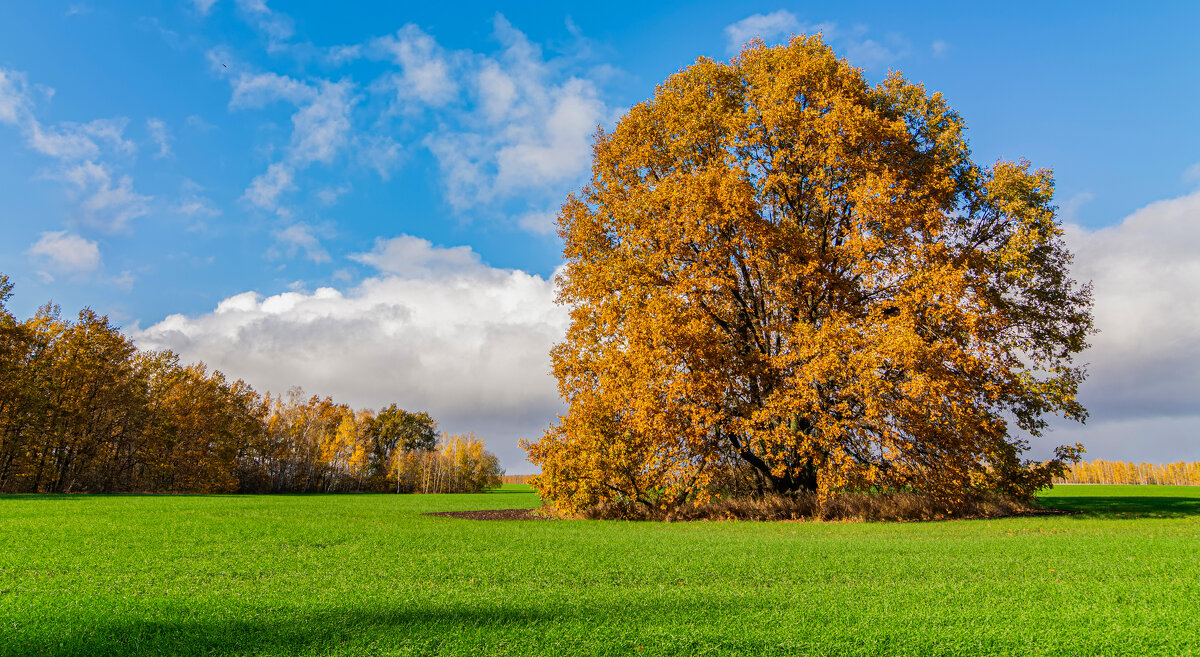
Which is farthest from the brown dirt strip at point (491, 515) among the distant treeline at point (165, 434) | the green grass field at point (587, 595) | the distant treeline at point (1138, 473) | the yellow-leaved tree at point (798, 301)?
the distant treeline at point (1138, 473)

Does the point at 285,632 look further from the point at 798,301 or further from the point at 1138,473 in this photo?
the point at 1138,473

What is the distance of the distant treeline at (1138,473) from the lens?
67688 millimetres

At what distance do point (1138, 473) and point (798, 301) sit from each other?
8489 centimetres

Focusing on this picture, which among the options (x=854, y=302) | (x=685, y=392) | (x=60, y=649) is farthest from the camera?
(x=854, y=302)

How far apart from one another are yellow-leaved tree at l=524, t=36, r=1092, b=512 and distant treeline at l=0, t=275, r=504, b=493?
36033 mm

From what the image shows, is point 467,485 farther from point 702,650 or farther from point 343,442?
point 702,650

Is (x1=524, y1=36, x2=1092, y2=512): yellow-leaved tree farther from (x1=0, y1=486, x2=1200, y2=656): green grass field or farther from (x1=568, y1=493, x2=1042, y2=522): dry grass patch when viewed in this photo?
(x1=0, y1=486, x2=1200, y2=656): green grass field

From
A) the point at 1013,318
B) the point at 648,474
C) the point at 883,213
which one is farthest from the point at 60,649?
the point at 1013,318

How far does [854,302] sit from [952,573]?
11.8 m

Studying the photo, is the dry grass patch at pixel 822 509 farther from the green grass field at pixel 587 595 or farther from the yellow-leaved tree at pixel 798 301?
the green grass field at pixel 587 595

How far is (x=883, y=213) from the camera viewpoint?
51.6 feet

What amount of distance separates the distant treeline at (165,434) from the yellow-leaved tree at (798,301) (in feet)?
118

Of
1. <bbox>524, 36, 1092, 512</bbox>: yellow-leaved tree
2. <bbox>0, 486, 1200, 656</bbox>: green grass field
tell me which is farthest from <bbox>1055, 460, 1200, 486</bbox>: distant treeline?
<bbox>0, 486, 1200, 656</bbox>: green grass field

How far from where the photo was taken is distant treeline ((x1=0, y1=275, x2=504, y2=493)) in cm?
3478
